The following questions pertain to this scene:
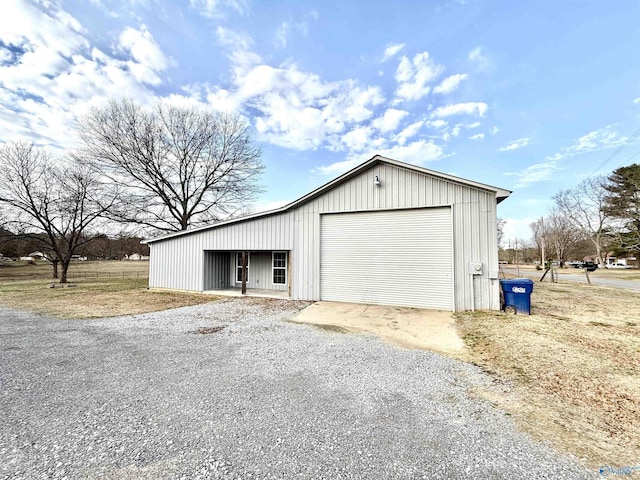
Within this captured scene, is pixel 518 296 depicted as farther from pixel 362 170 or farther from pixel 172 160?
pixel 172 160

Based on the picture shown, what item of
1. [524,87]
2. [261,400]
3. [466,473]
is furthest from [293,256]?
[524,87]

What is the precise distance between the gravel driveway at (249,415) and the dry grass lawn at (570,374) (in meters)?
0.36

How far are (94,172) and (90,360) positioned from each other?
18.9 meters

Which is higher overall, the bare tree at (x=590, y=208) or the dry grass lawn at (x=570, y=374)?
the bare tree at (x=590, y=208)

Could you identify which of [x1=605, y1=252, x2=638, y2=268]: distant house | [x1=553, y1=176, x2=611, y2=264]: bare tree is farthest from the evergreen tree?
[x1=605, y1=252, x2=638, y2=268]: distant house

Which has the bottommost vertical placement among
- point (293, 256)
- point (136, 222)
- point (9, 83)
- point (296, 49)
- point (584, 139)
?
point (293, 256)

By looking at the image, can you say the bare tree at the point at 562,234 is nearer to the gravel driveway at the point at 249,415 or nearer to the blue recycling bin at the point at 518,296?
the blue recycling bin at the point at 518,296

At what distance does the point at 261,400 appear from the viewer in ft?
10.1

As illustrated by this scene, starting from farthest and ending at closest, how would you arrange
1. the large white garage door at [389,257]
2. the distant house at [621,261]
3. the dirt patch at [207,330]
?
the distant house at [621,261] → the large white garage door at [389,257] → the dirt patch at [207,330]

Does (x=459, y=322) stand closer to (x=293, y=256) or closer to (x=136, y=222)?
(x=293, y=256)

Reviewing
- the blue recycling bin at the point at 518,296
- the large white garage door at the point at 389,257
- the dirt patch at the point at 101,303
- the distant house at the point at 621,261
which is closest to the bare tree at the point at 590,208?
the distant house at the point at 621,261

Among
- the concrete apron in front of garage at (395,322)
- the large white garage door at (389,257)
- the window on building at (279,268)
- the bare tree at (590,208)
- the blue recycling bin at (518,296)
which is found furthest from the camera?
the bare tree at (590,208)

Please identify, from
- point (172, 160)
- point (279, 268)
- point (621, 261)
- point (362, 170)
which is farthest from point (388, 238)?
point (621, 261)

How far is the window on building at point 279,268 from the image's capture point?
13.1 metres
